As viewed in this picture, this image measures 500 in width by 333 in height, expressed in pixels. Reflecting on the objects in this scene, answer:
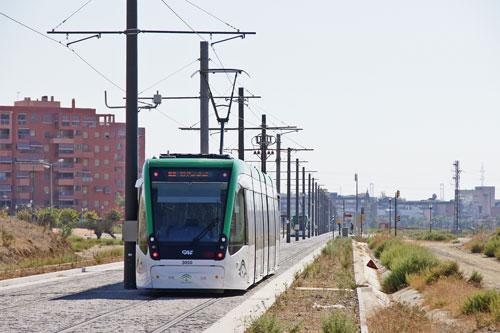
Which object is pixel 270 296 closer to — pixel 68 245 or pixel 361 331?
pixel 361 331

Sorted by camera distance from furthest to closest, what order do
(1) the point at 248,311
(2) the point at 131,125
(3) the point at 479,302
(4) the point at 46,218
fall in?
(4) the point at 46,218 → (2) the point at 131,125 → (1) the point at 248,311 → (3) the point at 479,302

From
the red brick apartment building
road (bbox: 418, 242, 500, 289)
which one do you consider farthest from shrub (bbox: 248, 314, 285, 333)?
the red brick apartment building

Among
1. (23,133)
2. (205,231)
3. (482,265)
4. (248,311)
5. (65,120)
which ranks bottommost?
(482,265)

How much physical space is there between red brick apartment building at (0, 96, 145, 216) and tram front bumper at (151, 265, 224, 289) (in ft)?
372

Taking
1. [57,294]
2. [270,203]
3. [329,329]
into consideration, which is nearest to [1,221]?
[270,203]

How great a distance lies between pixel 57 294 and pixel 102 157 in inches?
4974

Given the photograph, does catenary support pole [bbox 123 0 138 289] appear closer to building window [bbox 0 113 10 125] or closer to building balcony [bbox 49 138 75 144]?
building window [bbox 0 113 10 125]

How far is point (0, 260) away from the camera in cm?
3219

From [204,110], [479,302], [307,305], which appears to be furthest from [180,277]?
[204,110]

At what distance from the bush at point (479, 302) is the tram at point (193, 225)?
204 inches

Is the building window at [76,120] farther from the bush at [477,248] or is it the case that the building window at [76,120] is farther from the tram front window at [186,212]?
the tram front window at [186,212]

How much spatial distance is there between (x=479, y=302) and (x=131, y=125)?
10.1 m

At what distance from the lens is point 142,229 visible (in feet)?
60.8

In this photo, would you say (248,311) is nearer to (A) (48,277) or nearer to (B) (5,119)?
(A) (48,277)
